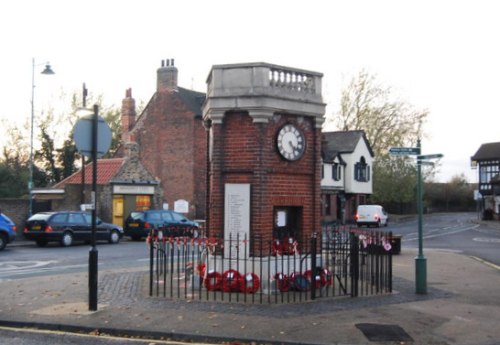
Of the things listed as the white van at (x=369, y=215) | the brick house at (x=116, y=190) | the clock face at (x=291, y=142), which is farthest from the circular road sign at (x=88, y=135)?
the white van at (x=369, y=215)

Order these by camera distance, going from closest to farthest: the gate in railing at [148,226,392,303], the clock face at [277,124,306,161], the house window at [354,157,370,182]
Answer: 1. the gate in railing at [148,226,392,303]
2. the clock face at [277,124,306,161]
3. the house window at [354,157,370,182]

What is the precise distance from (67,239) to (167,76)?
19961 millimetres

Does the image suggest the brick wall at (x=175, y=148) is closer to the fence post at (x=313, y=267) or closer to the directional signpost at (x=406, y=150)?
the directional signpost at (x=406, y=150)

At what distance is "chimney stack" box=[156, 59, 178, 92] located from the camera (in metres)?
41.8

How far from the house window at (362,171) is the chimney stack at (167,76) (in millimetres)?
23298

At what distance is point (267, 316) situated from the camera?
9211 millimetres

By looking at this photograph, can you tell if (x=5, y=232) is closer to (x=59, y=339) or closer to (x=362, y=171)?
(x=59, y=339)

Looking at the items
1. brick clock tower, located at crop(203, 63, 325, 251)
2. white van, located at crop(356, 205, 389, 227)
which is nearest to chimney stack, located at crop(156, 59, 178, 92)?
white van, located at crop(356, 205, 389, 227)

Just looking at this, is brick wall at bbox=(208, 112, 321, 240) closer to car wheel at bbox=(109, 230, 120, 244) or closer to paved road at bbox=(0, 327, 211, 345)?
paved road at bbox=(0, 327, 211, 345)

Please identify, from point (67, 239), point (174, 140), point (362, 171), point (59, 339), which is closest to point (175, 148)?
point (174, 140)

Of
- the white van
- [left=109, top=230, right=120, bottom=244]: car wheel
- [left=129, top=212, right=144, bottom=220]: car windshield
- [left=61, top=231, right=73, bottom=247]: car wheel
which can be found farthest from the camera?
the white van

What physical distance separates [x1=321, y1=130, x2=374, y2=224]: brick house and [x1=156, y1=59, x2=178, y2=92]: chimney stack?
1775cm

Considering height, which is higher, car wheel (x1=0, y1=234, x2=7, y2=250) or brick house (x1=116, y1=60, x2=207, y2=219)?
brick house (x1=116, y1=60, x2=207, y2=219)

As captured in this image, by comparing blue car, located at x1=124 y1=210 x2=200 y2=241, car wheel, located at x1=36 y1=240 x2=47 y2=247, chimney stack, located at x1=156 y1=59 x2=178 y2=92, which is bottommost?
car wheel, located at x1=36 y1=240 x2=47 y2=247
